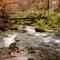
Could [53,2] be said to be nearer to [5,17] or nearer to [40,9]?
[40,9]

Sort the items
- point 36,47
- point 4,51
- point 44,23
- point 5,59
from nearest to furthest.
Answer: point 5,59 → point 4,51 → point 36,47 → point 44,23

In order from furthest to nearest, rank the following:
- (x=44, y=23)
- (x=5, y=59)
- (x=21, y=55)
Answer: (x=44, y=23)
(x=21, y=55)
(x=5, y=59)

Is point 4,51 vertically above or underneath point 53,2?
underneath

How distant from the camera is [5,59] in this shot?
6.52 metres

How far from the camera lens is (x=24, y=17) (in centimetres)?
1725

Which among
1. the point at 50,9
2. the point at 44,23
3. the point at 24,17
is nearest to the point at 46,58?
the point at 44,23

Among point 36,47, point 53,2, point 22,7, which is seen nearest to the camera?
point 36,47

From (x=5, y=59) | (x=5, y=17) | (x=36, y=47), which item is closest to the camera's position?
(x=5, y=59)

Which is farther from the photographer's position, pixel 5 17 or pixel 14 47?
pixel 5 17

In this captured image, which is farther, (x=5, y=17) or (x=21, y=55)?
(x=5, y=17)

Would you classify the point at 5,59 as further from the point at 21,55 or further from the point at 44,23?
the point at 44,23

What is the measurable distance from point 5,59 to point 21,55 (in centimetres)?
73

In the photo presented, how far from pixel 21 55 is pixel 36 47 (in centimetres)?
137

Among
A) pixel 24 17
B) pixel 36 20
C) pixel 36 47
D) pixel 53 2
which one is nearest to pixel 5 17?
pixel 24 17
